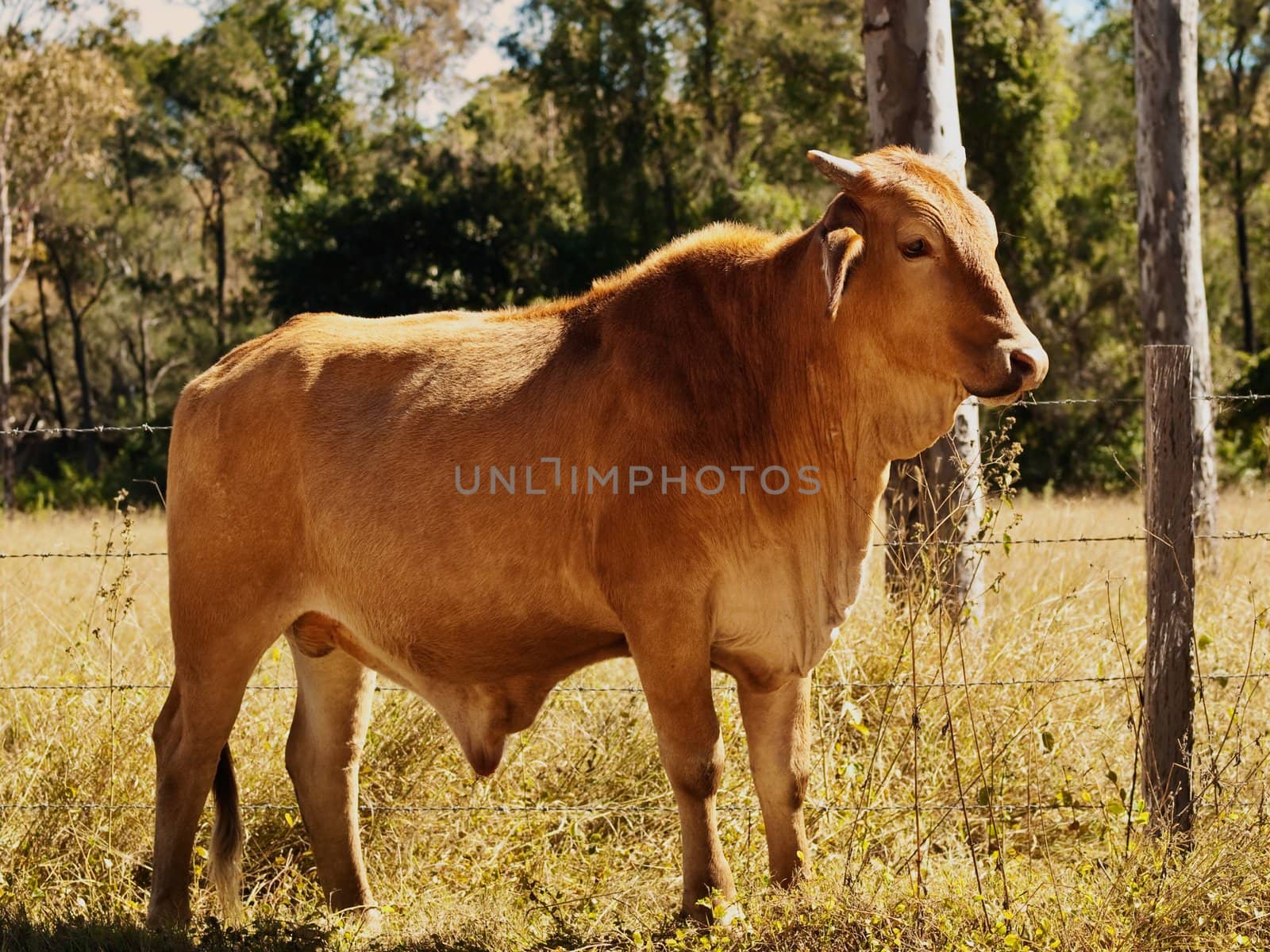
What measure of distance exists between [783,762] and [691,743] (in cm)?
49

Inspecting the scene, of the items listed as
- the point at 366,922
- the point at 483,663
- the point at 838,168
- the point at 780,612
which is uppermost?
the point at 838,168

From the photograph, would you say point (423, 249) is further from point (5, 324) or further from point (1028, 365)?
point (1028, 365)

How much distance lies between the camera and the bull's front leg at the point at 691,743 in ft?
12.8

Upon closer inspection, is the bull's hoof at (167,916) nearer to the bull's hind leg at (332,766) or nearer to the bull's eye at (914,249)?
the bull's hind leg at (332,766)

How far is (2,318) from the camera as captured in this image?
26281 mm

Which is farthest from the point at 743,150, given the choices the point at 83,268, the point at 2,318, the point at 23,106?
the point at 83,268

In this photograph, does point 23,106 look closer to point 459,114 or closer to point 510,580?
point 459,114

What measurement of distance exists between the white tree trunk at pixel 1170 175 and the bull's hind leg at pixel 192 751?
6700mm

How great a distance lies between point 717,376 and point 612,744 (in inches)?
83.6

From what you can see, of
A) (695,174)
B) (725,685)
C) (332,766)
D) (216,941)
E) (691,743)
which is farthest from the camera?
(695,174)

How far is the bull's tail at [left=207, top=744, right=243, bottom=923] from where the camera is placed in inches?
185

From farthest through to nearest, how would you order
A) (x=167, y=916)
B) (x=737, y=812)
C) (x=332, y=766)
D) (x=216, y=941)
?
1. (x=737, y=812)
2. (x=332, y=766)
3. (x=167, y=916)
4. (x=216, y=941)

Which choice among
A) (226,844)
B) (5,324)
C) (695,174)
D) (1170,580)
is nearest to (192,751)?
(226,844)

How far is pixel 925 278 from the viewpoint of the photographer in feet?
12.4
